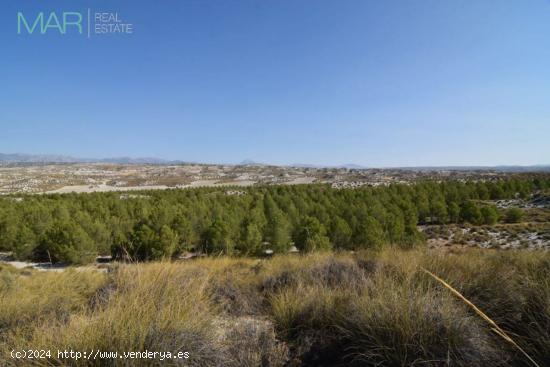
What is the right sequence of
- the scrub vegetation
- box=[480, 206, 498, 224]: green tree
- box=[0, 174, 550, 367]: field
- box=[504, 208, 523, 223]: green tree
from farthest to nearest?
box=[504, 208, 523, 223]: green tree < box=[480, 206, 498, 224]: green tree < the scrub vegetation < box=[0, 174, 550, 367]: field

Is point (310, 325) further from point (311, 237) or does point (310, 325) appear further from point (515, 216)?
point (515, 216)

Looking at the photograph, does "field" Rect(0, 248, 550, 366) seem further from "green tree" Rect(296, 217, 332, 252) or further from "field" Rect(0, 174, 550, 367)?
"green tree" Rect(296, 217, 332, 252)

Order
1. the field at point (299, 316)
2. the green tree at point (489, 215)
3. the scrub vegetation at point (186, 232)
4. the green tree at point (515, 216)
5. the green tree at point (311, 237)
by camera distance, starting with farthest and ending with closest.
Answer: the green tree at point (515, 216) < the green tree at point (489, 215) < the green tree at point (311, 237) < the scrub vegetation at point (186, 232) < the field at point (299, 316)

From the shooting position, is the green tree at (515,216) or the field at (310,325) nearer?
the field at (310,325)

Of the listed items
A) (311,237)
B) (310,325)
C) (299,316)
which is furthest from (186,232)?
(310,325)

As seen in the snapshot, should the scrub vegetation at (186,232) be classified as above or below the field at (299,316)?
below

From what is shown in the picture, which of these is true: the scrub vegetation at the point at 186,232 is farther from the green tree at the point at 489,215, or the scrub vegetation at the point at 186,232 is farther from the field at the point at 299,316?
the field at the point at 299,316

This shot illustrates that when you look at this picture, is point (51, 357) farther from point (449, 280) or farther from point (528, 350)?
point (449, 280)

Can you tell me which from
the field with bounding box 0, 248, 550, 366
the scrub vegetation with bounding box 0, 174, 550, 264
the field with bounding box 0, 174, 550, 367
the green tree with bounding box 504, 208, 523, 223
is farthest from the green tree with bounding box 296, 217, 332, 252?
the green tree with bounding box 504, 208, 523, 223

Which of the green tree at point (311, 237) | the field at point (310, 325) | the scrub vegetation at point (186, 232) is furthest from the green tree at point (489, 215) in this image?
the field at point (310, 325)

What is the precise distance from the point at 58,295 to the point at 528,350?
568cm

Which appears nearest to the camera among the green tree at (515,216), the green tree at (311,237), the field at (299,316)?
the field at (299,316)

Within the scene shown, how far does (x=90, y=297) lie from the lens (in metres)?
4.73

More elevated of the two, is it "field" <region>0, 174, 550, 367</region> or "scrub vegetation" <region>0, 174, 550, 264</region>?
"field" <region>0, 174, 550, 367</region>
